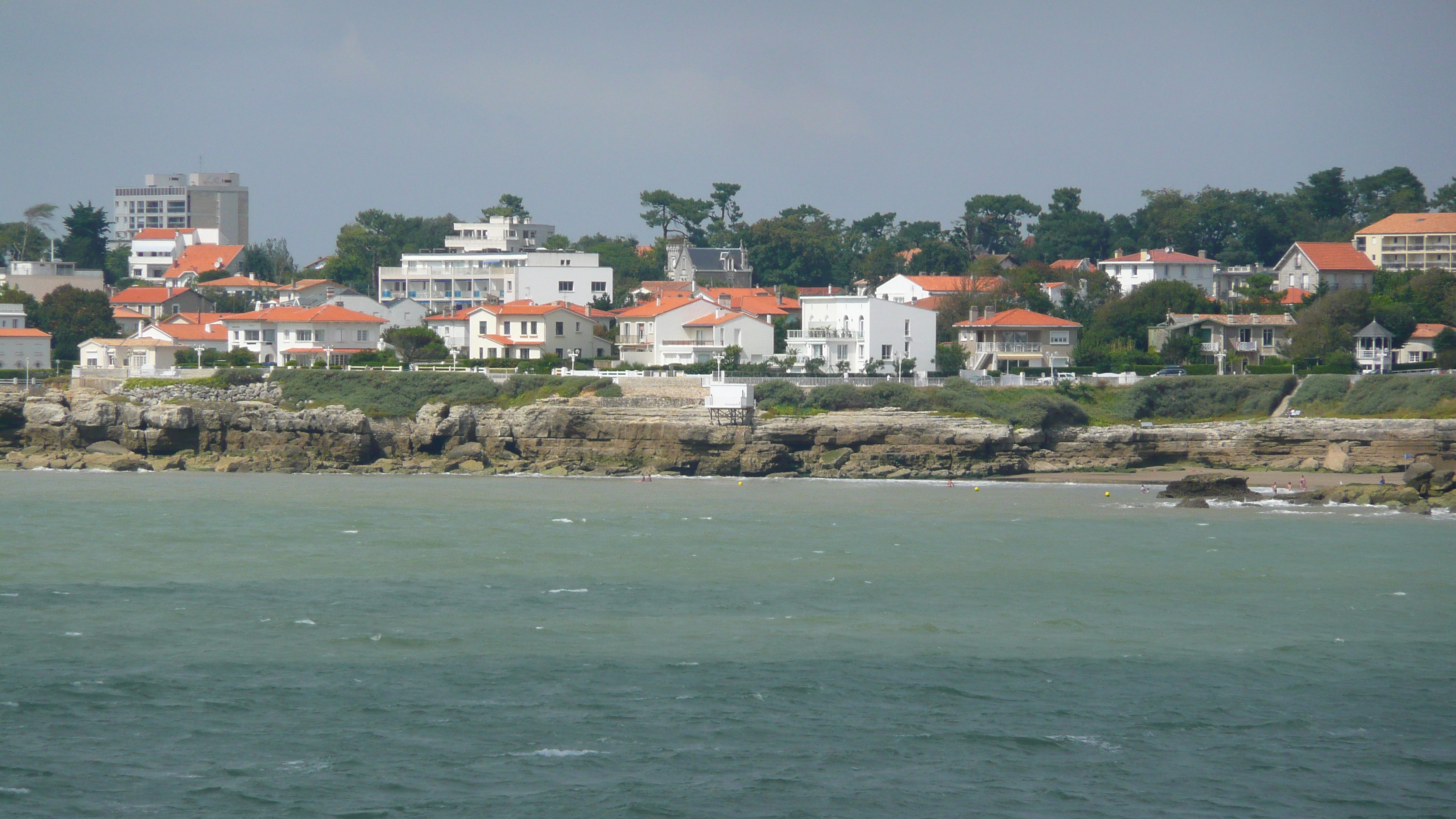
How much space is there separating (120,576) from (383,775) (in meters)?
14.0

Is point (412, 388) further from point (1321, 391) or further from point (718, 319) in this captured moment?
point (1321, 391)

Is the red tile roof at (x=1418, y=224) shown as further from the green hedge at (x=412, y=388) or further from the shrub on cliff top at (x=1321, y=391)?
the green hedge at (x=412, y=388)

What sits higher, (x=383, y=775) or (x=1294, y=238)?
(x=1294, y=238)

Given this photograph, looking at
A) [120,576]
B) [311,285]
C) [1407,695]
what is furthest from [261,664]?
[311,285]

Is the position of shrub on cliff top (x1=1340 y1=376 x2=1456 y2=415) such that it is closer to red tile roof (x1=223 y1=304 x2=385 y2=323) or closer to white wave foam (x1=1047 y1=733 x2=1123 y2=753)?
white wave foam (x1=1047 y1=733 x2=1123 y2=753)

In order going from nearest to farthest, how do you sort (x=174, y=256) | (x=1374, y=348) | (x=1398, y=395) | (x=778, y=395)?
(x=1398, y=395), (x=778, y=395), (x=1374, y=348), (x=174, y=256)

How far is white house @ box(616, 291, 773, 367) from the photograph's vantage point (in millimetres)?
58906

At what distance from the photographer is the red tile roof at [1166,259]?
84344mm

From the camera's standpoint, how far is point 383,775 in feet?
48.3

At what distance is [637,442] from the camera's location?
152 feet

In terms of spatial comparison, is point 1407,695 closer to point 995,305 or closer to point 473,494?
point 473,494

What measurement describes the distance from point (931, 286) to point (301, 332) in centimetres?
3637

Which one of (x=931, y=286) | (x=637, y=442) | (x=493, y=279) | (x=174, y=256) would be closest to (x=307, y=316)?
(x=493, y=279)

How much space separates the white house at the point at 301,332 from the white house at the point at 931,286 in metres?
27.9
